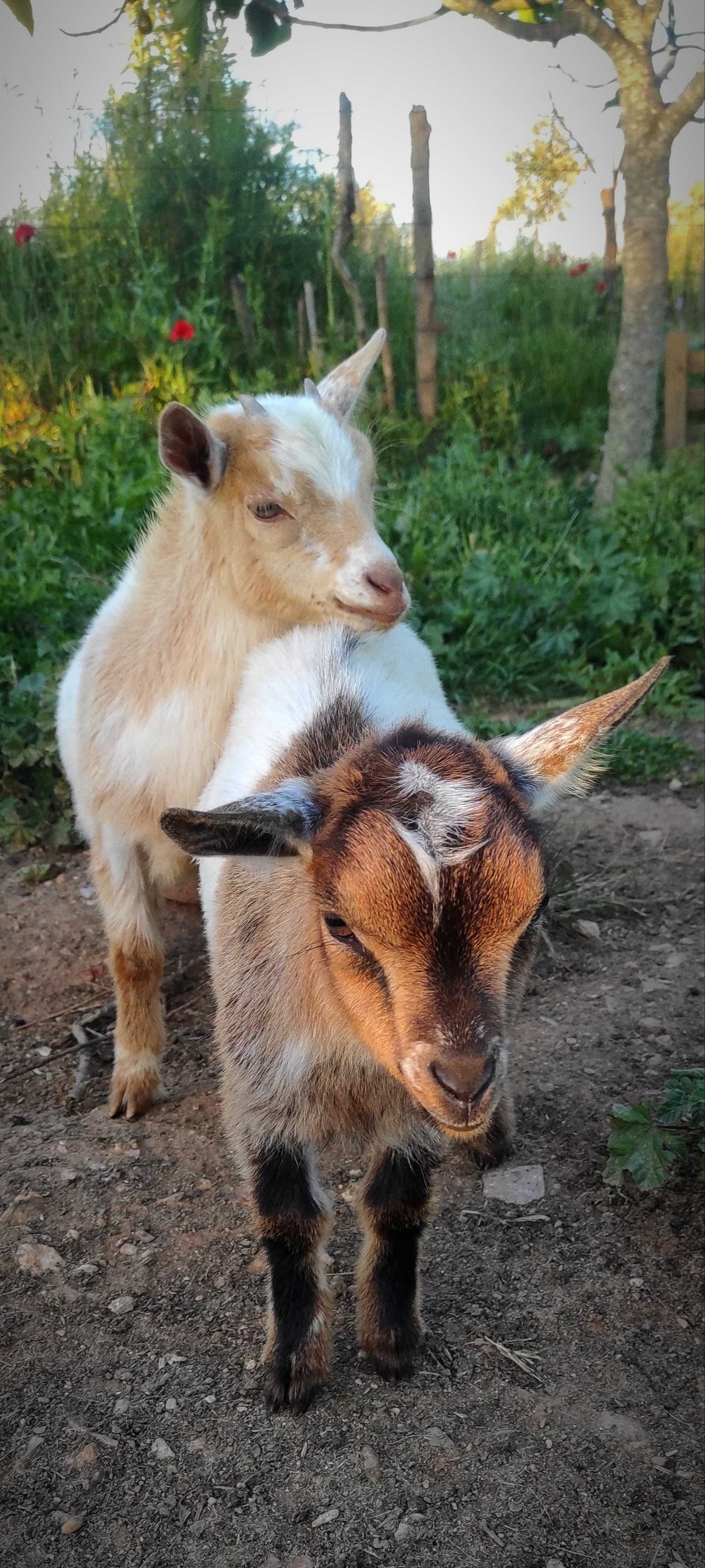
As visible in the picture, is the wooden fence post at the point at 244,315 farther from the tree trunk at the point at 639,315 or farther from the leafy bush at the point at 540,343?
the tree trunk at the point at 639,315

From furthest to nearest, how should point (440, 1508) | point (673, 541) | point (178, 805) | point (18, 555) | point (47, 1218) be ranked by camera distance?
point (673, 541), point (18, 555), point (178, 805), point (47, 1218), point (440, 1508)

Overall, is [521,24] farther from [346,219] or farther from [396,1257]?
[396,1257]

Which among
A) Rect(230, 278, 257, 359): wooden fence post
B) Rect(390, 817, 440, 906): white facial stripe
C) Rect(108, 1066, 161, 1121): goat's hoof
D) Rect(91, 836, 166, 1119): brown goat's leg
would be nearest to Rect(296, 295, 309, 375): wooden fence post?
Rect(230, 278, 257, 359): wooden fence post

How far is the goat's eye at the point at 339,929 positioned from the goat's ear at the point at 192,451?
169cm

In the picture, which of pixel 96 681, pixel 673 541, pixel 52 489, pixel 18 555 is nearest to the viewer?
pixel 96 681

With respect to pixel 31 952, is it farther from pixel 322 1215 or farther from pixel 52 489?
pixel 52 489


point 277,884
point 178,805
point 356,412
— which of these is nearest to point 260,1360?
point 277,884

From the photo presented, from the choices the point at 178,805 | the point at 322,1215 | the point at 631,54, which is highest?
the point at 631,54

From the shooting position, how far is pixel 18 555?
5617 mm

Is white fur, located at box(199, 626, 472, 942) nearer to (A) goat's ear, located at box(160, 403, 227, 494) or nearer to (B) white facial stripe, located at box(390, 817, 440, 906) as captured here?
(A) goat's ear, located at box(160, 403, 227, 494)

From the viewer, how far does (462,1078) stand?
6.29ft

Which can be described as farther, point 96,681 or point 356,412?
point 356,412

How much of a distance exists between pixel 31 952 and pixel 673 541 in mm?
4603

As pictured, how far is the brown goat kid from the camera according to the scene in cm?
200
